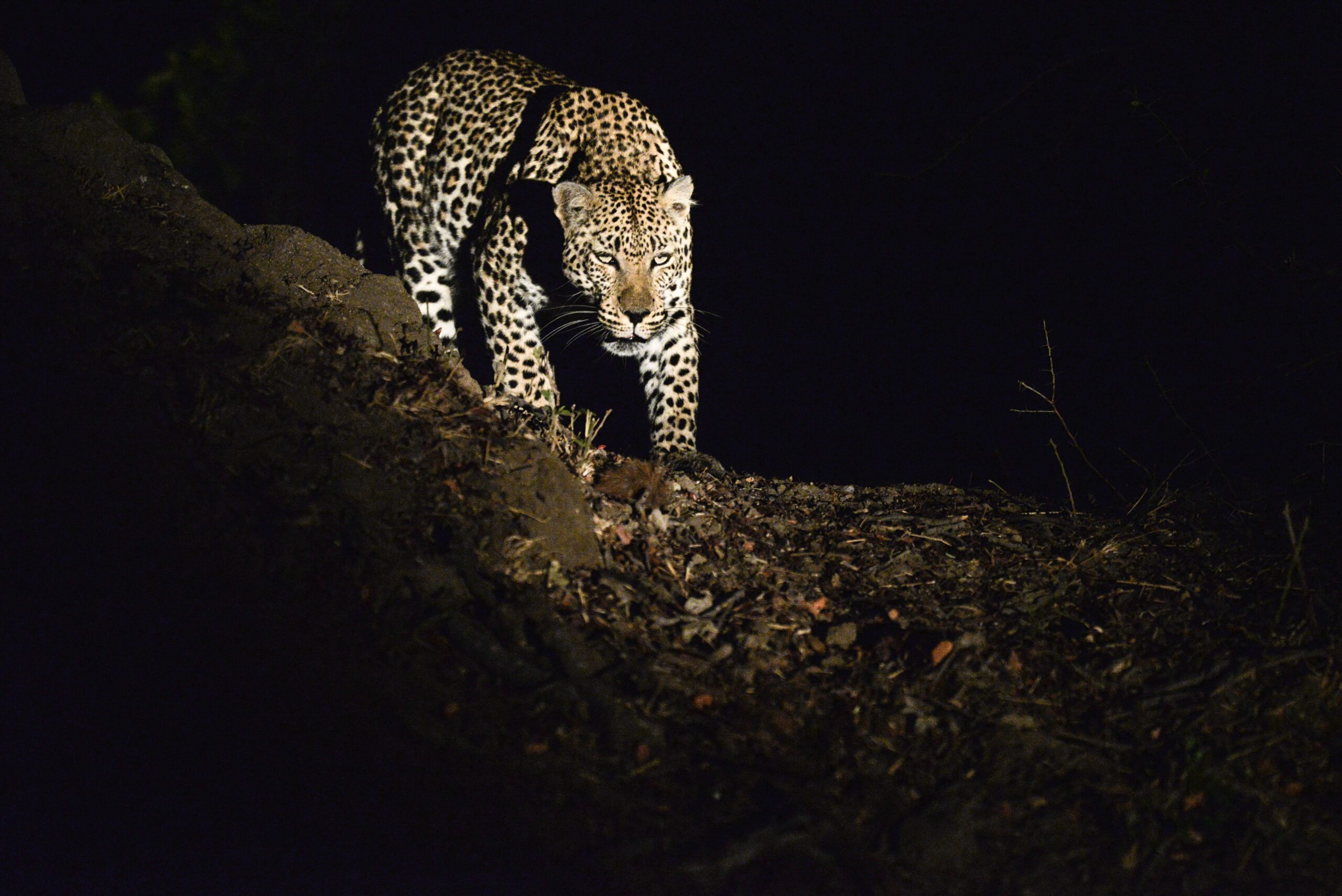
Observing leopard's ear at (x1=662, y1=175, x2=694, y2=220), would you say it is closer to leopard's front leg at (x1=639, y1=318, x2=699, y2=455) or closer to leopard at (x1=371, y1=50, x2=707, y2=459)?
leopard at (x1=371, y1=50, x2=707, y2=459)

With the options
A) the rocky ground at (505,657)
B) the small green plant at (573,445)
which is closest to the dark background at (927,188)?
the rocky ground at (505,657)

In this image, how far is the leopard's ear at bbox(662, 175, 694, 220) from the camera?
195 inches

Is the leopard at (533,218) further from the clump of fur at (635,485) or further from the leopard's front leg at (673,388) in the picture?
the clump of fur at (635,485)

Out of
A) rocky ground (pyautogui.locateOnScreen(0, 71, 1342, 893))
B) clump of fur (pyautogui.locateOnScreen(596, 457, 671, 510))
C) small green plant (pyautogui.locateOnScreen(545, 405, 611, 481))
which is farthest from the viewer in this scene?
small green plant (pyautogui.locateOnScreen(545, 405, 611, 481))

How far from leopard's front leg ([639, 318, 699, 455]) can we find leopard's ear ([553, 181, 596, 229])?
0.83m

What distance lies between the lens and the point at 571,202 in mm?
4844

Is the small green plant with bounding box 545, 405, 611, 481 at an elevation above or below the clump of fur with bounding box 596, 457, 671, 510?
above

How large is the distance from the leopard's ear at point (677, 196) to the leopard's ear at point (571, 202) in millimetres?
374

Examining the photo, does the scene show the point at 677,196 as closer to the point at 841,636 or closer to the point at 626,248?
the point at 626,248

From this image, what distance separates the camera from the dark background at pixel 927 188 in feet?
15.1

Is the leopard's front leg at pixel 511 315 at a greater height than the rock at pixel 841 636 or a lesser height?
greater

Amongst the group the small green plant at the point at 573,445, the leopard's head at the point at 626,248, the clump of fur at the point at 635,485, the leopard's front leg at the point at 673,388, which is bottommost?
the leopard's front leg at the point at 673,388

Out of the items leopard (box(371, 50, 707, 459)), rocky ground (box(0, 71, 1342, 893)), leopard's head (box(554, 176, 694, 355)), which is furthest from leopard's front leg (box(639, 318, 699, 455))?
rocky ground (box(0, 71, 1342, 893))

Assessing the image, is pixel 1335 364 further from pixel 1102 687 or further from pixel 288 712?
pixel 288 712
